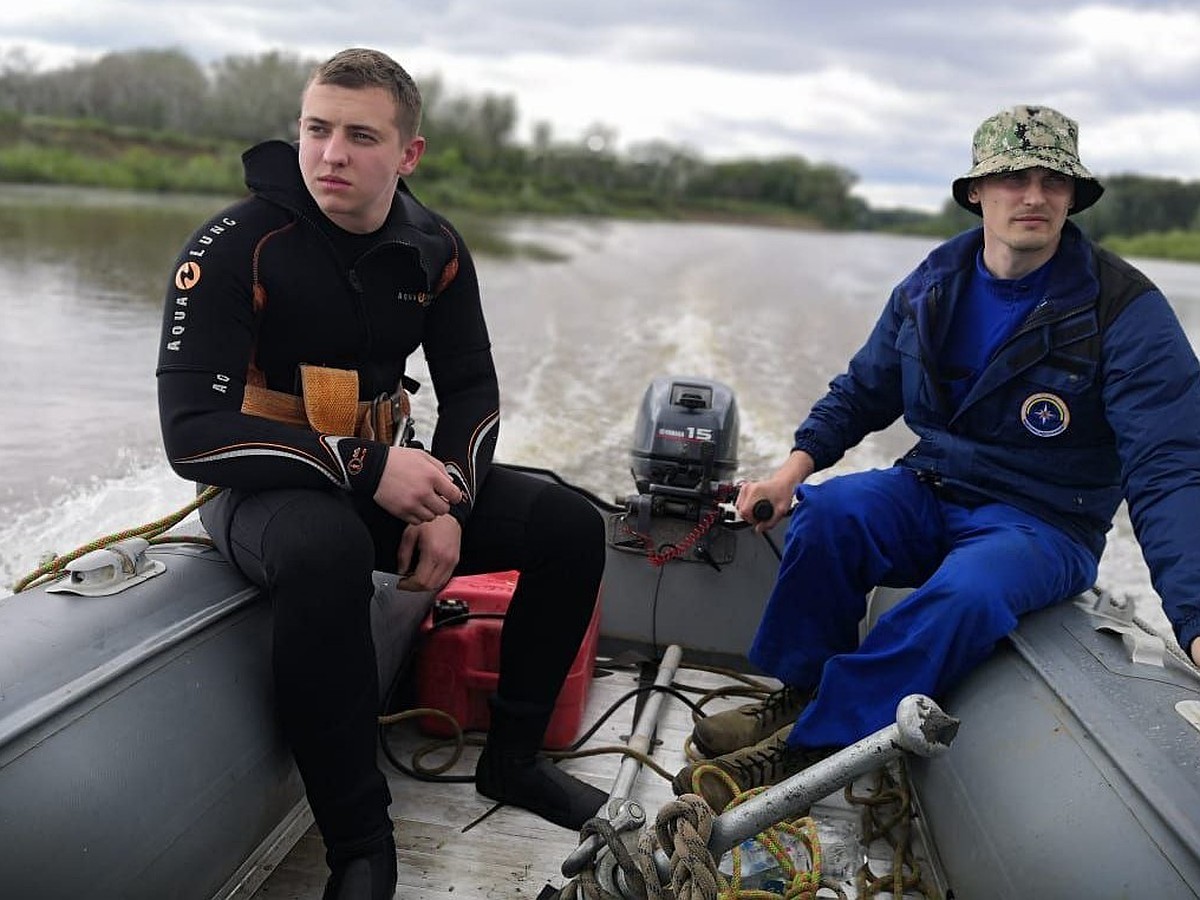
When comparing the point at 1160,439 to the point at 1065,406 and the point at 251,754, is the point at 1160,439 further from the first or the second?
the point at 251,754

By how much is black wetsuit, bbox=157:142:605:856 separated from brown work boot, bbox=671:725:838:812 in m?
0.35

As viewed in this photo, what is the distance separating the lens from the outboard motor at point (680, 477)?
2977mm

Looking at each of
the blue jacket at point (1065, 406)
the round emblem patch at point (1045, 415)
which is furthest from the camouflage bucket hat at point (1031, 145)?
the round emblem patch at point (1045, 415)

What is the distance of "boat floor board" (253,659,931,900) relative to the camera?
74.5 inches

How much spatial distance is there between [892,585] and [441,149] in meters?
34.5

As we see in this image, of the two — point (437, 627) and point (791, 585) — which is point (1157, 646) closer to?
point (791, 585)

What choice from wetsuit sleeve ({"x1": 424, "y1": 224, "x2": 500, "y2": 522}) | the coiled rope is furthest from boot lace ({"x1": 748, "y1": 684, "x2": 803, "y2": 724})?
wetsuit sleeve ({"x1": 424, "y1": 224, "x2": 500, "y2": 522})

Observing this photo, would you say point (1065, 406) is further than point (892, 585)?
No

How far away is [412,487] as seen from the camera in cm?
183

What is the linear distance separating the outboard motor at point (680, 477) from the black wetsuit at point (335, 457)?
0.80 m

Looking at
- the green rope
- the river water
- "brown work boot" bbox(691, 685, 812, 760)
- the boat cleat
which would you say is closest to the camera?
the boat cleat

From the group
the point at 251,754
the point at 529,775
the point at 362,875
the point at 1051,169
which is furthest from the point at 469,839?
the point at 1051,169

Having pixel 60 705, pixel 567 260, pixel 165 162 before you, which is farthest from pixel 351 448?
pixel 165 162

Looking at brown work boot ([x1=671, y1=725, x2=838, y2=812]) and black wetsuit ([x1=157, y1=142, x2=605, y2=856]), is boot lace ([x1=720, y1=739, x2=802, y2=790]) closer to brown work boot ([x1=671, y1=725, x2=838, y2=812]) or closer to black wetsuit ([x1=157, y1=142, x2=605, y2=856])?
brown work boot ([x1=671, y1=725, x2=838, y2=812])
